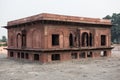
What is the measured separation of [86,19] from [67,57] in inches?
276

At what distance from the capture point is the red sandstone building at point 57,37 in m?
28.1

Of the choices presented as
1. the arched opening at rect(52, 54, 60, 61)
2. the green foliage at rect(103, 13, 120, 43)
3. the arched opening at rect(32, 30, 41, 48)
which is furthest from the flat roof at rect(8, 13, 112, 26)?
the green foliage at rect(103, 13, 120, 43)

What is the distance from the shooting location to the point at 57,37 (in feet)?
96.9

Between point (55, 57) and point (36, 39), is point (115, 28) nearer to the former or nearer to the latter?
point (55, 57)

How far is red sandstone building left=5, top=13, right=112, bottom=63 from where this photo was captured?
2814 cm

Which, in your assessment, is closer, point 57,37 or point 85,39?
point 57,37

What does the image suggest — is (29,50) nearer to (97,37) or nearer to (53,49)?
(53,49)

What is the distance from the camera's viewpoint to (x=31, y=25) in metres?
30.5

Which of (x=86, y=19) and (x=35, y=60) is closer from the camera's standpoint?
(x=35, y=60)

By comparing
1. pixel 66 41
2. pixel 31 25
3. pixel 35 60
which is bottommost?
pixel 35 60

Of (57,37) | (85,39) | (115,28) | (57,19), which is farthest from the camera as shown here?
(115,28)

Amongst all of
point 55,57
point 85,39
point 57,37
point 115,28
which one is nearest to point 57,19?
point 57,37

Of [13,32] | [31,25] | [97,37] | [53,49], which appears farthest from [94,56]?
[13,32]

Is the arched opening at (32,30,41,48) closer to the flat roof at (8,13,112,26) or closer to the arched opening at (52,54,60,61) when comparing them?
the flat roof at (8,13,112,26)
